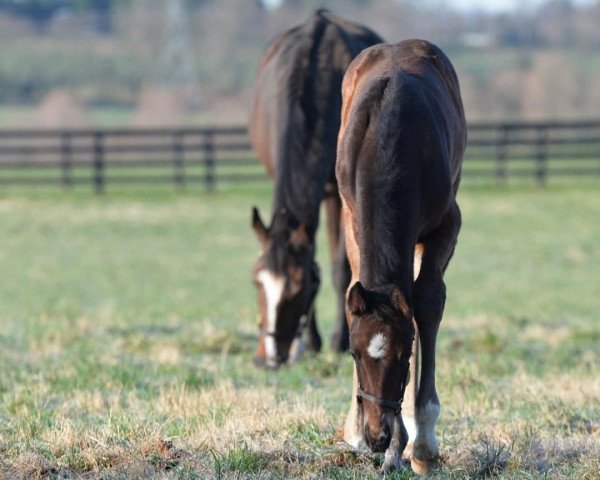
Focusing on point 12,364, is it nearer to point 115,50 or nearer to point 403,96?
point 403,96

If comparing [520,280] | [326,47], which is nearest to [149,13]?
[520,280]

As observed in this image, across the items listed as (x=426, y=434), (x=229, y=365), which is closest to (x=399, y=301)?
(x=426, y=434)

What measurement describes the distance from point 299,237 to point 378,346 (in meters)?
3.22

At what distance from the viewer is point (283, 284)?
726 centimetres

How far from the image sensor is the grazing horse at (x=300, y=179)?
729 cm

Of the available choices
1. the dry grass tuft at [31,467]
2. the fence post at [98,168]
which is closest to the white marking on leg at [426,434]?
the dry grass tuft at [31,467]

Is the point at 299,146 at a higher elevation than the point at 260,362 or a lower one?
higher

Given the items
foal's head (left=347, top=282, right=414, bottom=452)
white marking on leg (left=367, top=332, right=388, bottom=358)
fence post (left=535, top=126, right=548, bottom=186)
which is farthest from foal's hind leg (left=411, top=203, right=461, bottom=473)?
fence post (left=535, top=126, right=548, bottom=186)

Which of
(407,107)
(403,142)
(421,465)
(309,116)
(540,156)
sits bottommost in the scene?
(540,156)

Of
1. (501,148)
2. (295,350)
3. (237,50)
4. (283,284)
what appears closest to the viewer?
(283,284)

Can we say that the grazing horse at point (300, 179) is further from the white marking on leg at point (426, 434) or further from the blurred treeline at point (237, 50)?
the blurred treeline at point (237, 50)

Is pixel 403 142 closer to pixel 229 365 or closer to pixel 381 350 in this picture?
pixel 381 350

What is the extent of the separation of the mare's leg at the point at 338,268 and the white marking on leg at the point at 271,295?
2.49 feet

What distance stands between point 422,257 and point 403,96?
686 millimetres
